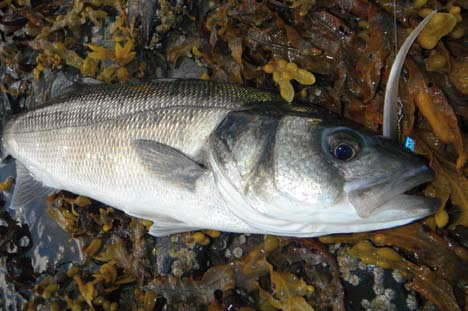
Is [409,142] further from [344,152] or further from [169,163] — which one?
[169,163]

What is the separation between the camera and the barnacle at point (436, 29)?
200 centimetres

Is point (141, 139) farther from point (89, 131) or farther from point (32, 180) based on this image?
point (32, 180)

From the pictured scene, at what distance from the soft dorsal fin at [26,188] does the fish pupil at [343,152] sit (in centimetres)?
242

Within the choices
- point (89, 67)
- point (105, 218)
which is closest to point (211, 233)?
point (105, 218)

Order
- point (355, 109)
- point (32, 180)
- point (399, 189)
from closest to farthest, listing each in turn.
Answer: point (399, 189) < point (355, 109) < point (32, 180)

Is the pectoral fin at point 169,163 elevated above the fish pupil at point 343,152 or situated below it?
below

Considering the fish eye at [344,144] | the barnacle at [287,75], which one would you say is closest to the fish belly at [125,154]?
the barnacle at [287,75]

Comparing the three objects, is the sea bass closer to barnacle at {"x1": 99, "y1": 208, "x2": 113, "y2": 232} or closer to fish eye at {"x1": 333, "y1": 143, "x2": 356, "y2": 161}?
Result: fish eye at {"x1": 333, "y1": 143, "x2": 356, "y2": 161}

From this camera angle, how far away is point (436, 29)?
205cm

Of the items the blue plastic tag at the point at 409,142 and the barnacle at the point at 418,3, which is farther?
the blue plastic tag at the point at 409,142

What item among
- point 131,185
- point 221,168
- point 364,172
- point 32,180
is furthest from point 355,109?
point 32,180

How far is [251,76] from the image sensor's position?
2.64 metres

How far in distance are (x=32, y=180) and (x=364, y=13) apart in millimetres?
2829

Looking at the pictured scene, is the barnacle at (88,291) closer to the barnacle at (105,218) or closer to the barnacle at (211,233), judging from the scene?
the barnacle at (105,218)
